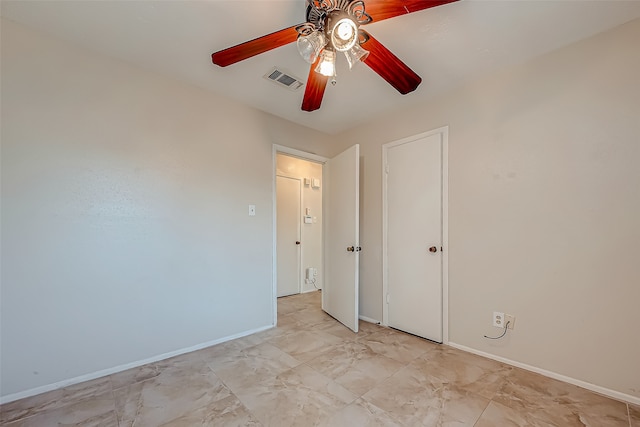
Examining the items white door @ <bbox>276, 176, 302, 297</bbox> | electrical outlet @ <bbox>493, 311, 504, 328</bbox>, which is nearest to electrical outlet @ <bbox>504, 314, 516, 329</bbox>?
electrical outlet @ <bbox>493, 311, 504, 328</bbox>

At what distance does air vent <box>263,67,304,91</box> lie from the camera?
220 cm

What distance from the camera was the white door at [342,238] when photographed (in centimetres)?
287

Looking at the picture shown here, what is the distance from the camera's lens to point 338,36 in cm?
127

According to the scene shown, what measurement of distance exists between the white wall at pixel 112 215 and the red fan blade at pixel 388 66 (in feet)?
5.29

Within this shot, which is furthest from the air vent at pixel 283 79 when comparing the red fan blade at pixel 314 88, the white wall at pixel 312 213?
the white wall at pixel 312 213

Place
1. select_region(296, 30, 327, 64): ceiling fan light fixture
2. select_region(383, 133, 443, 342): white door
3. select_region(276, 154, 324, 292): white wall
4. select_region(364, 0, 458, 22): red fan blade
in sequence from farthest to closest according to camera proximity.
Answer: select_region(276, 154, 324, 292): white wall, select_region(383, 133, 443, 342): white door, select_region(296, 30, 327, 64): ceiling fan light fixture, select_region(364, 0, 458, 22): red fan blade

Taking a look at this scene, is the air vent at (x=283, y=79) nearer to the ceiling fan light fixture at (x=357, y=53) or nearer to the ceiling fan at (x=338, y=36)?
the ceiling fan at (x=338, y=36)

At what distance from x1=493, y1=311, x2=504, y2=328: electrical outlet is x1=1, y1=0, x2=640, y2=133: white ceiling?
6.40 feet

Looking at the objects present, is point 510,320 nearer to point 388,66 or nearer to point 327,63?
point 388,66

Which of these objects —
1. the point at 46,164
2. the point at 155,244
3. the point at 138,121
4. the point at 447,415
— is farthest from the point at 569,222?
the point at 46,164

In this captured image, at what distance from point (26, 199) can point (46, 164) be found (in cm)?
25

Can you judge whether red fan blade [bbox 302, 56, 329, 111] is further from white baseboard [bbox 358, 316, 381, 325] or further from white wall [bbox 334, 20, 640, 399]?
white baseboard [bbox 358, 316, 381, 325]

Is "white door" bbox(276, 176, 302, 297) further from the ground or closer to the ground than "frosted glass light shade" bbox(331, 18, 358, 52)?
closer to the ground

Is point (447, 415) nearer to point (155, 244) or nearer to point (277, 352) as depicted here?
point (277, 352)
